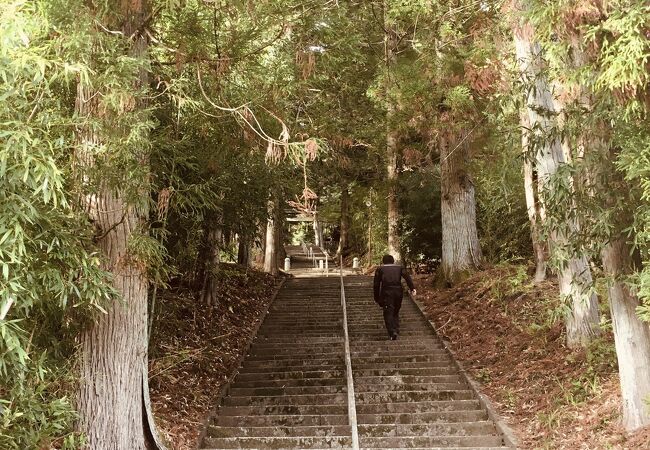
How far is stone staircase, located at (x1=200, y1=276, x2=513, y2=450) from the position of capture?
672 centimetres

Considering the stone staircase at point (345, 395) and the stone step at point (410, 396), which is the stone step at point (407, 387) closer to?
the stone staircase at point (345, 395)

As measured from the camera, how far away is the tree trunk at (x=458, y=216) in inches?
499

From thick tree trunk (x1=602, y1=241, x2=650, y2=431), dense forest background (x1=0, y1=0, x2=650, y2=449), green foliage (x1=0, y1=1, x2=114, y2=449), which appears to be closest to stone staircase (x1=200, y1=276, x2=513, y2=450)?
thick tree trunk (x1=602, y1=241, x2=650, y2=431)

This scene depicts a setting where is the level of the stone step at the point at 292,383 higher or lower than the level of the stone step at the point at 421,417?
higher

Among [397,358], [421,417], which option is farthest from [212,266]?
[421,417]

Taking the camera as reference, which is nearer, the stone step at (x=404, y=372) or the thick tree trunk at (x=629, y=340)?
the thick tree trunk at (x=629, y=340)

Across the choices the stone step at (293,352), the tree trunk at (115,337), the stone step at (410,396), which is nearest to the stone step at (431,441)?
the stone step at (410,396)

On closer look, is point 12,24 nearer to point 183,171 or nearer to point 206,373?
point 183,171

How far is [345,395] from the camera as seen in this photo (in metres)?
7.92

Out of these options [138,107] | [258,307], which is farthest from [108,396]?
[258,307]

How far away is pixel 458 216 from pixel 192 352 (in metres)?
6.67

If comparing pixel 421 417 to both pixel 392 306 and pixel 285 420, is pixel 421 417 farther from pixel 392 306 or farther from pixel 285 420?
pixel 392 306

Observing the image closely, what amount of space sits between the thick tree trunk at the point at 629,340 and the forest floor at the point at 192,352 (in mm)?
4503

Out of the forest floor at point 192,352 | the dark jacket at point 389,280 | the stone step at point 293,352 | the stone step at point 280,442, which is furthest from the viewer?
the dark jacket at point 389,280
